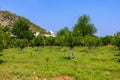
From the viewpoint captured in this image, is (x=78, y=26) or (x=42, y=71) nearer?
(x=42, y=71)

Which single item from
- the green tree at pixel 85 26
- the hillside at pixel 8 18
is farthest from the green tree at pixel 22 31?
the hillside at pixel 8 18

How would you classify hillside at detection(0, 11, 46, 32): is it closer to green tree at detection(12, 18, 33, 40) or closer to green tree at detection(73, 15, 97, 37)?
green tree at detection(12, 18, 33, 40)

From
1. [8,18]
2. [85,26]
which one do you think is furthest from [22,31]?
[8,18]

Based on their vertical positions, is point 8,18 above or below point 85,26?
above

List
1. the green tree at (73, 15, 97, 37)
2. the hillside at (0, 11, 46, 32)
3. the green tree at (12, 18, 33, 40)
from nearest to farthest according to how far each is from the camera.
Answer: the green tree at (12, 18, 33, 40)
the green tree at (73, 15, 97, 37)
the hillside at (0, 11, 46, 32)

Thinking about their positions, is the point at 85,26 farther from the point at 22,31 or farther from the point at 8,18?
the point at 8,18

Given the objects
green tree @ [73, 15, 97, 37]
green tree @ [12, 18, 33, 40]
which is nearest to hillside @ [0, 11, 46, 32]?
green tree @ [12, 18, 33, 40]

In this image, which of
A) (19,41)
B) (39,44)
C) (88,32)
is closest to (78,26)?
(88,32)

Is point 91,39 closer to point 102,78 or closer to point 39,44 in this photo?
point 39,44

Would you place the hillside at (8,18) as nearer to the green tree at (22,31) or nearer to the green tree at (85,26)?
the green tree at (22,31)

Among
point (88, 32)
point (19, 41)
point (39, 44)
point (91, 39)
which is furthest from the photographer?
point (88, 32)

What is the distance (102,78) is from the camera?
3716 centimetres

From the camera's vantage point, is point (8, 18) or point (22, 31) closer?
point (22, 31)

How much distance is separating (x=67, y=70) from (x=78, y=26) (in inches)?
3438
